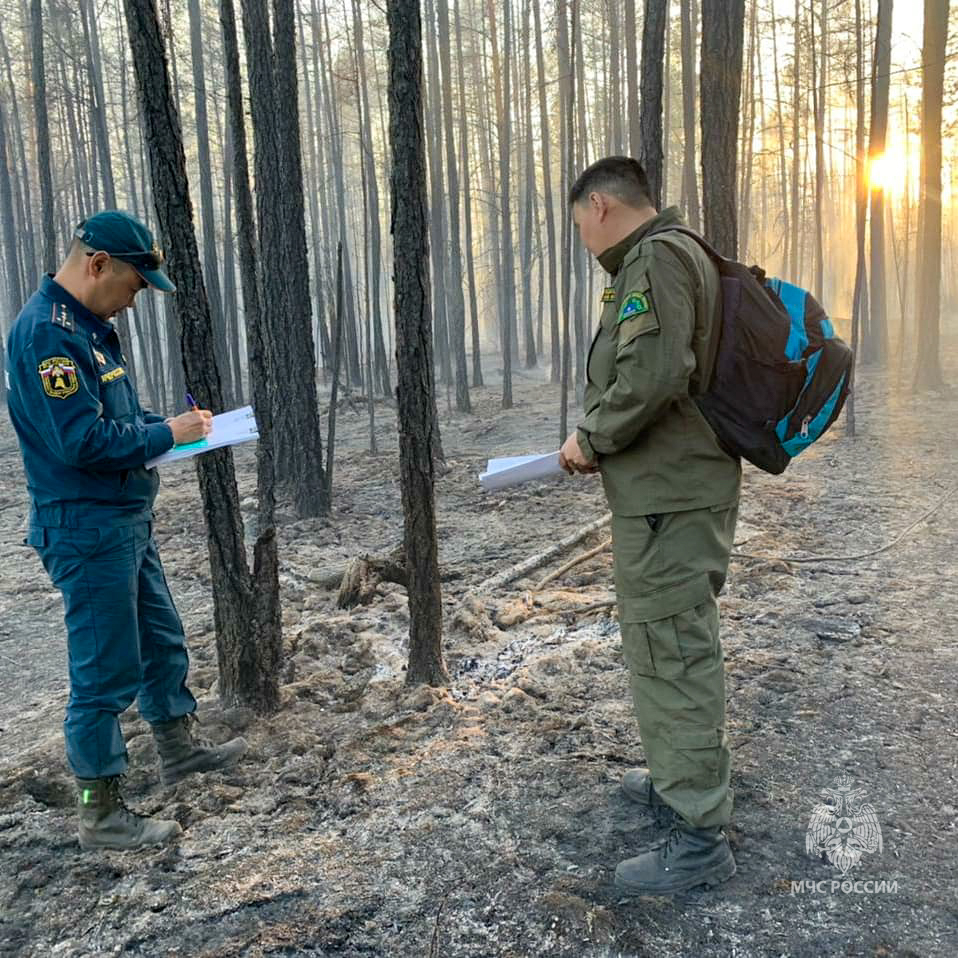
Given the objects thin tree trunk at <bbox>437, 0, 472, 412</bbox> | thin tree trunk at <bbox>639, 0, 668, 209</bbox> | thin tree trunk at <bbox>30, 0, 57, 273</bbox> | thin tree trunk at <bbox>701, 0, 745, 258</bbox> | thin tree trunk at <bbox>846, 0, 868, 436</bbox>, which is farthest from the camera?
thin tree trunk at <bbox>437, 0, 472, 412</bbox>

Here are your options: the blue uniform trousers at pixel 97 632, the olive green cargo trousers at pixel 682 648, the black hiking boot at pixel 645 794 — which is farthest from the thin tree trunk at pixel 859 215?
the blue uniform trousers at pixel 97 632

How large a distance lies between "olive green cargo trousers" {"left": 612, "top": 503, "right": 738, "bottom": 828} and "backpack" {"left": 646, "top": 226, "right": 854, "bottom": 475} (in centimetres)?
22

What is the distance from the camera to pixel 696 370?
216 cm

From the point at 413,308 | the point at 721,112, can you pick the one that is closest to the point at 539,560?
the point at 413,308

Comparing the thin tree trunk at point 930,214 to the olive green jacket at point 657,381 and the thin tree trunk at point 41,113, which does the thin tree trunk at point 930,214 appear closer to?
the olive green jacket at point 657,381

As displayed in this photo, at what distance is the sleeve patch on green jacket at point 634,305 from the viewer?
6.81 feet

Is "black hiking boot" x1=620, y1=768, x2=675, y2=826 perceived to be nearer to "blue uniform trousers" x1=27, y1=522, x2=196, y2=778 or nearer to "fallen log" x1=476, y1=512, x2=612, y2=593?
"blue uniform trousers" x1=27, y1=522, x2=196, y2=778

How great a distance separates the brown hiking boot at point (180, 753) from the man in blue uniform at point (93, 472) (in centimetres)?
33

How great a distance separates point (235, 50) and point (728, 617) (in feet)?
12.9

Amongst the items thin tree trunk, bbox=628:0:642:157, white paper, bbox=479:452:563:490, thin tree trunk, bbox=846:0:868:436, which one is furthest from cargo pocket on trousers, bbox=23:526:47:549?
thin tree trunk, bbox=628:0:642:157

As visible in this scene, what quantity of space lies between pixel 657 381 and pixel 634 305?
217 mm

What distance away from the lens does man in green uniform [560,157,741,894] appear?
2.11 metres

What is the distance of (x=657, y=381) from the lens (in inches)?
81.2

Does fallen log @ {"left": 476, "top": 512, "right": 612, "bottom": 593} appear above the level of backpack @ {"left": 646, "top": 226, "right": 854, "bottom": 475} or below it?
below
